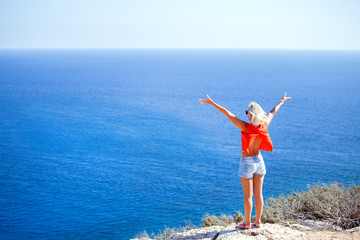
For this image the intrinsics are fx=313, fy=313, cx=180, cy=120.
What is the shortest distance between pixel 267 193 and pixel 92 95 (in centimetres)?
6204

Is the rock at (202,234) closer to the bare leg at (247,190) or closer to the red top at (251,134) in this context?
the bare leg at (247,190)

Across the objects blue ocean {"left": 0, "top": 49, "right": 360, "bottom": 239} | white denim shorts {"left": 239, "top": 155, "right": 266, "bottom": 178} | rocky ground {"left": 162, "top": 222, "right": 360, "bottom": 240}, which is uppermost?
white denim shorts {"left": 239, "top": 155, "right": 266, "bottom": 178}

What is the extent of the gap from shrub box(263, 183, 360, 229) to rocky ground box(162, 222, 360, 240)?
61 centimetres

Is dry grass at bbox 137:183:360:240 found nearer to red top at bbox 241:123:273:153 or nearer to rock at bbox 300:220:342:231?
rock at bbox 300:220:342:231

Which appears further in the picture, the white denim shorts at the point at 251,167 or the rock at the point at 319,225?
the rock at the point at 319,225

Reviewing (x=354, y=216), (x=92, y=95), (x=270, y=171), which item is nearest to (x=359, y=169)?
(x=270, y=171)

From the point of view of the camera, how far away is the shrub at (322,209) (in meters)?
7.12

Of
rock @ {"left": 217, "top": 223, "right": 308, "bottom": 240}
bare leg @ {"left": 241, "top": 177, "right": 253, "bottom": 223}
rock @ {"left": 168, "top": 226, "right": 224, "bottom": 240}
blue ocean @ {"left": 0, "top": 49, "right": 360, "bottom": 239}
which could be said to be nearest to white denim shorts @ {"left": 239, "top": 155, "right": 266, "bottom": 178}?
bare leg @ {"left": 241, "top": 177, "right": 253, "bottom": 223}

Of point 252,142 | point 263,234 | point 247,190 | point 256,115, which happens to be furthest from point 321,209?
point 256,115

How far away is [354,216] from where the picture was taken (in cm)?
719

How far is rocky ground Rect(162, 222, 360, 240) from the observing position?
5.63 metres

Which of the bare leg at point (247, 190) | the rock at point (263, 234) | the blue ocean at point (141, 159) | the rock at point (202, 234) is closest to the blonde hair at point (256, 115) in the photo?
the bare leg at point (247, 190)

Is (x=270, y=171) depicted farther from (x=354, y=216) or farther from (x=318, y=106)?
(x=318, y=106)

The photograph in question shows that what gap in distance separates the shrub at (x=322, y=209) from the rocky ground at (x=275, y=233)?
0.61 meters
